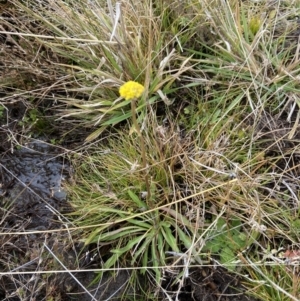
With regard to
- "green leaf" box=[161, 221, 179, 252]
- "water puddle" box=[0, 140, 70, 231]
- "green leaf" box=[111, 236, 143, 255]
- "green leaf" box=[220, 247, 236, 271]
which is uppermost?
"water puddle" box=[0, 140, 70, 231]

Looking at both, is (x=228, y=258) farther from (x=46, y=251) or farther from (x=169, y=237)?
(x=46, y=251)

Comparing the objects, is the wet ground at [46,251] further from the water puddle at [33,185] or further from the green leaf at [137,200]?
the green leaf at [137,200]

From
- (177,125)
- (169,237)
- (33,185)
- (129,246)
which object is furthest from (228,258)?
(33,185)

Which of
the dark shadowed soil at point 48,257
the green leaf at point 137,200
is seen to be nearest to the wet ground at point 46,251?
the dark shadowed soil at point 48,257

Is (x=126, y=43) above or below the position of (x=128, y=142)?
above

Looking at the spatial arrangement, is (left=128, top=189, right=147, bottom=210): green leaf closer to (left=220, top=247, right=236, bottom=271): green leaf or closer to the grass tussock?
the grass tussock

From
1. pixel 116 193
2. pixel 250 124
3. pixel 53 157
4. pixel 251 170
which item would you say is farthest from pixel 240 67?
pixel 53 157

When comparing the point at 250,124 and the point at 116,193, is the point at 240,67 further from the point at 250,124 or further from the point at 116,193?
the point at 116,193

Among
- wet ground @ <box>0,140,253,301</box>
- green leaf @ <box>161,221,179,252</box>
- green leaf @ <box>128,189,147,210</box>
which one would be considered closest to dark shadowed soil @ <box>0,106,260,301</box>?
wet ground @ <box>0,140,253,301</box>
